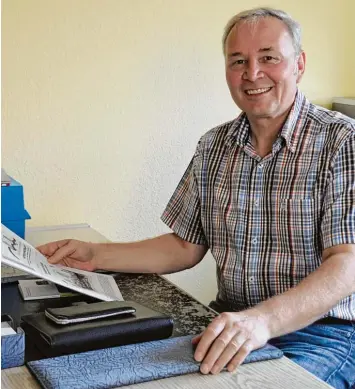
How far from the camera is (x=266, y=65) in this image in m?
1.77

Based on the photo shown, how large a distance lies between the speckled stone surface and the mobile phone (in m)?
0.11

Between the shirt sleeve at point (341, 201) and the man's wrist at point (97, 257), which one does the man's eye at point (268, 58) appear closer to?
the shirt sleeve at point (341, 201)

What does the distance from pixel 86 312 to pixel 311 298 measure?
0.47 metres

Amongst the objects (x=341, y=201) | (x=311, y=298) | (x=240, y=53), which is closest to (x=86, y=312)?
(x=311, y=298)

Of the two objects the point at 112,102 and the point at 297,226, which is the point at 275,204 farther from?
the point at 112,102

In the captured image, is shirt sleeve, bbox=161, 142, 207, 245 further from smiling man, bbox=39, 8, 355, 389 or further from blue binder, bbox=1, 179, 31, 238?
blue binder, bbox=1, 179, 31, 238

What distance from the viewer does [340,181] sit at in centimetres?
160

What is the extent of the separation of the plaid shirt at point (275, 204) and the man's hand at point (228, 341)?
435 millimetres

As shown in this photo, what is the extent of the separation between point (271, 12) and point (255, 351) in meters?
0.97

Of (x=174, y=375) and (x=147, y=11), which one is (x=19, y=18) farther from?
(x=174, y=375)

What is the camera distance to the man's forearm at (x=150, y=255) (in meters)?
1.69

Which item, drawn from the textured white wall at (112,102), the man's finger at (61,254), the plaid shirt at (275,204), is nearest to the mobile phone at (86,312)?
the man's finger at (61,254)

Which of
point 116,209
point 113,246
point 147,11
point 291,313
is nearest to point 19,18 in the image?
point 147,11

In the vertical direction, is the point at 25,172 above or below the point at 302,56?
below
